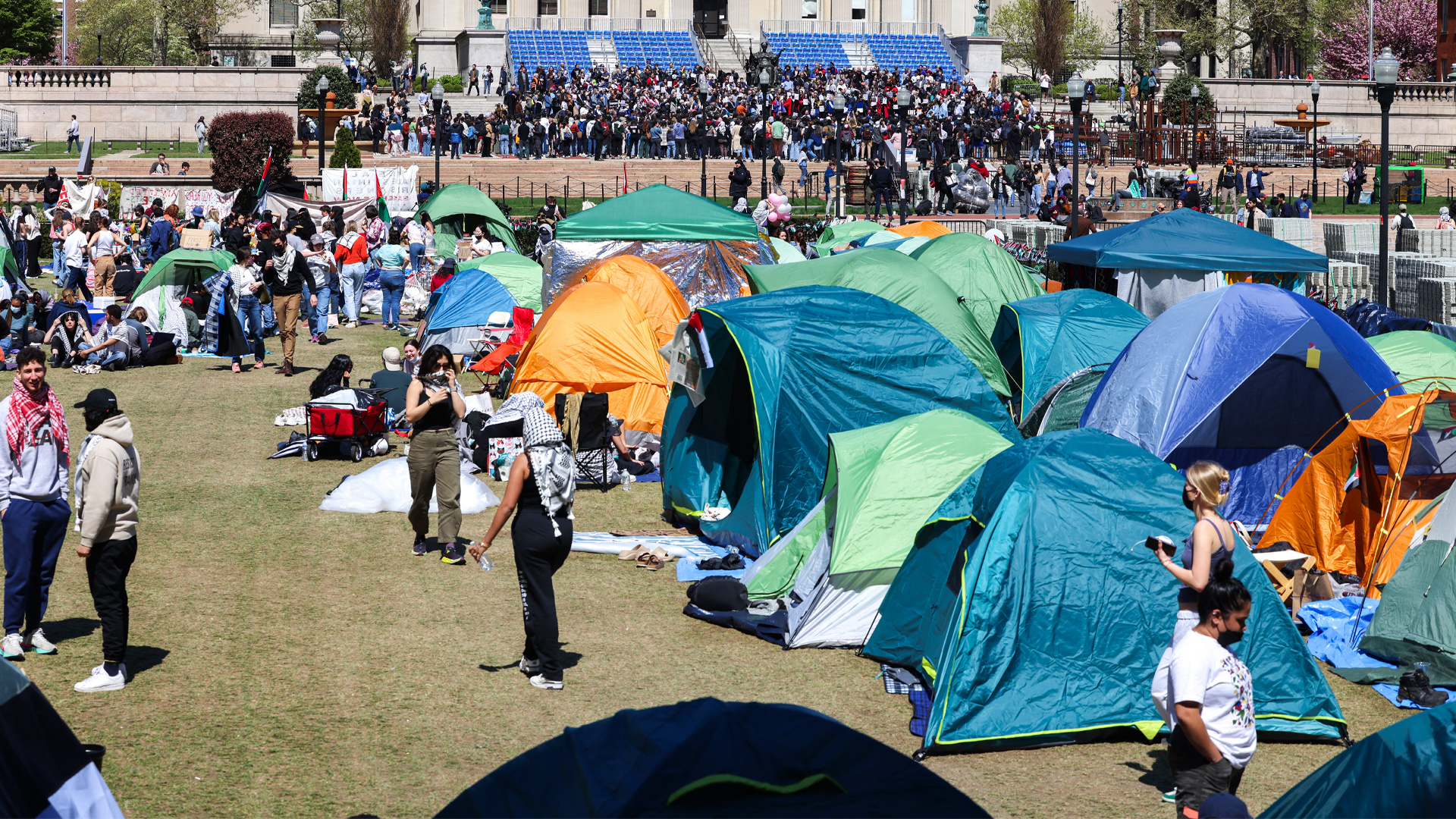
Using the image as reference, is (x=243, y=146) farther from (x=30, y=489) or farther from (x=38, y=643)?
(x=30, y=489)

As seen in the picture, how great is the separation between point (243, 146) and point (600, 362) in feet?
91.5

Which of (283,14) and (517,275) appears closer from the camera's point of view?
(517,275)

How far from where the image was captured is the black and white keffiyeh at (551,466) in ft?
26.6

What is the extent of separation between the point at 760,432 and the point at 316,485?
182 inches

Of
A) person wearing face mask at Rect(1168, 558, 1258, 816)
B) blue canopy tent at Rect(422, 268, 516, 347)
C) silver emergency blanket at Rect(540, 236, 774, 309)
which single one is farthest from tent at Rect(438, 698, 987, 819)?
blue canopy tent at Rect(422, 268, 516, 347)

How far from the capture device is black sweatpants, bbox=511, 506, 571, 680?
8172 mm

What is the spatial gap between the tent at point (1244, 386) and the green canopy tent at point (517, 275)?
10.8 metres

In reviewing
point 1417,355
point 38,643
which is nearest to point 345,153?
point 1417,355

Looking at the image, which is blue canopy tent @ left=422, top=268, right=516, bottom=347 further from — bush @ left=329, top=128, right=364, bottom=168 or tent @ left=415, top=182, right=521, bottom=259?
bush @ left=329, top=128, right=364, bottom=168

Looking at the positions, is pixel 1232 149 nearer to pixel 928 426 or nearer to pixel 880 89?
pixel 880 89

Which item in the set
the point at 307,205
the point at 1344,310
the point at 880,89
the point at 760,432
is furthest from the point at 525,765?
the point at 880,89

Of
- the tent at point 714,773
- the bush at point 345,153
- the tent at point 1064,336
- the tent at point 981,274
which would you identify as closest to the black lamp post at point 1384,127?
the tent at point 981,274

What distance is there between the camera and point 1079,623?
791 centimetres

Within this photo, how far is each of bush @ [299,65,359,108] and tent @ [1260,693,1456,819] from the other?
4853cm
